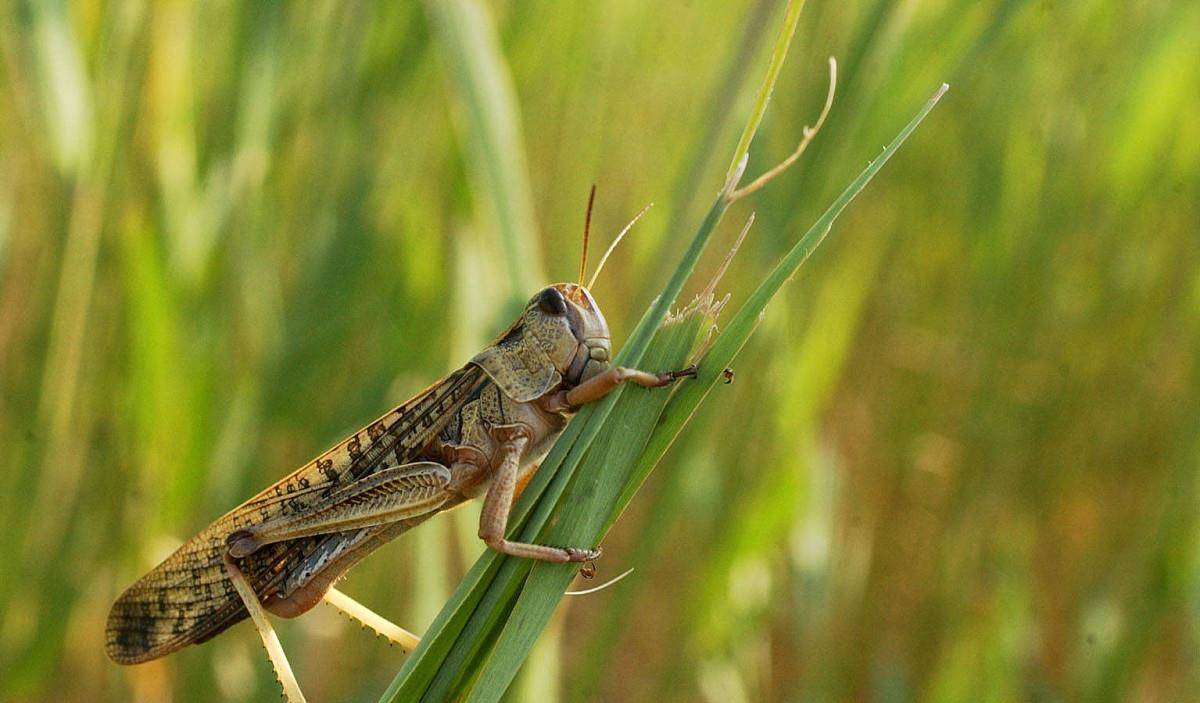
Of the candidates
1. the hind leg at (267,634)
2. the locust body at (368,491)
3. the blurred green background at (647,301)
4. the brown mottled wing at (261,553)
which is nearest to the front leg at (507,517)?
the locust body at (368,491)

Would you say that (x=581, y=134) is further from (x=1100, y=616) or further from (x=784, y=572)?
(x=1100, y=616)

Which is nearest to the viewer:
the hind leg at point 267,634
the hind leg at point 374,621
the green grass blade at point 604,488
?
the green grass blade at point 604,488

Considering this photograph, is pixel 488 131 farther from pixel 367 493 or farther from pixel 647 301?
pixel 367 493

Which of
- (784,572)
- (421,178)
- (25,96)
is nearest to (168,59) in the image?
(25,96)

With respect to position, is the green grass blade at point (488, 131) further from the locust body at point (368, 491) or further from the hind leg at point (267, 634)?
the hind leg at point (267, 634)

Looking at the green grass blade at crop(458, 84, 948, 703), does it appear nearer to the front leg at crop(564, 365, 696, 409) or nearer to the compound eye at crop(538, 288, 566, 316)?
the front leg at crop(564, 365, 696, 409)

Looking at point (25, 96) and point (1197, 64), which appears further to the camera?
point (1197, 64)
